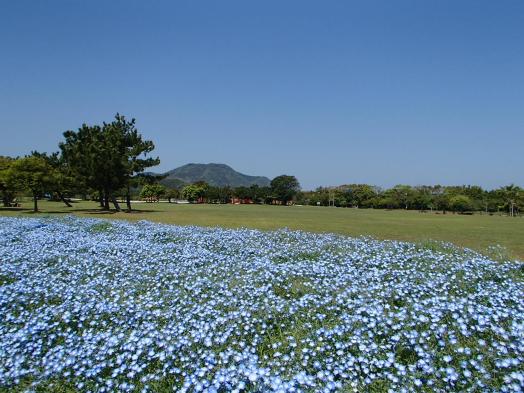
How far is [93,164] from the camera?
3603cm

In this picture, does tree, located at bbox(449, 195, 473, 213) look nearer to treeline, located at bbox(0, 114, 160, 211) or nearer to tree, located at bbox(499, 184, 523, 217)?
tree, located at bbox(499, 184, 523, 217)

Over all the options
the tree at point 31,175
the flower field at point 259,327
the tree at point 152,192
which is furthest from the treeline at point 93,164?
the tree at point 152,192

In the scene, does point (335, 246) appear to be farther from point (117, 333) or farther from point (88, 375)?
point (88, 375)

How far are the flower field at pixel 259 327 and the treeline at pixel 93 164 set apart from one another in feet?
99.7

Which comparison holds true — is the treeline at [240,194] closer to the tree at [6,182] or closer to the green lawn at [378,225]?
the tree at [6,182]

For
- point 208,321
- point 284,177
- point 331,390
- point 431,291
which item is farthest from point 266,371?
point 284,177

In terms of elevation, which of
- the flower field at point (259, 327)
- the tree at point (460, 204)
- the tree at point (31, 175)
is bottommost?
the flower field at point (259, 327)

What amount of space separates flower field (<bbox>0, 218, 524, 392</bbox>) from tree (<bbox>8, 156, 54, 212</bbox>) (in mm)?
31745

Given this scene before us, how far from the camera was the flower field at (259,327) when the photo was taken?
376cm

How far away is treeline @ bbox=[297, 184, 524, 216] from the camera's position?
80812 mm

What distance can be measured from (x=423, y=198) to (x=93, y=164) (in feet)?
261

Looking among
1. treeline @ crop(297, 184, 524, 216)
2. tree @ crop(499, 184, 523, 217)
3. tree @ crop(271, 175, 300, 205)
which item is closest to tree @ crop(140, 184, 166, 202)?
tree @ crop(271, 175, 300, 205)

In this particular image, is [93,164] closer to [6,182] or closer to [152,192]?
[6,182]

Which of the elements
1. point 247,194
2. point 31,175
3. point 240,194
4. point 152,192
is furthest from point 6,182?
point 247,194
